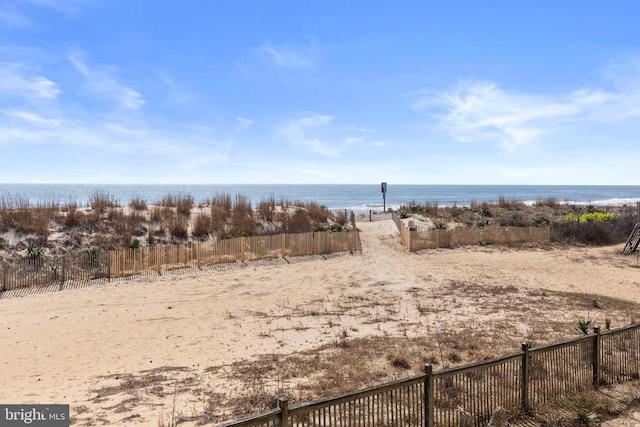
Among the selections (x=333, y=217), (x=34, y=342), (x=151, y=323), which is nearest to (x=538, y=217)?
(x=333, y=217)

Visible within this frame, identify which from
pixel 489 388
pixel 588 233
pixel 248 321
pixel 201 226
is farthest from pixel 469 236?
pixel 489 388

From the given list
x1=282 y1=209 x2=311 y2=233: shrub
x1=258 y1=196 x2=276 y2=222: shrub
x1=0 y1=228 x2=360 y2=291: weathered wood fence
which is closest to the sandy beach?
x1=0 y1=228 x2=360 y2=291: weathered wood fence

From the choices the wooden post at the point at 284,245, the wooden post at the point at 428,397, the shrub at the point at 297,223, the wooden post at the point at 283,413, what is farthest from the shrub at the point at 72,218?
A: the wooden post at the point at 428,397

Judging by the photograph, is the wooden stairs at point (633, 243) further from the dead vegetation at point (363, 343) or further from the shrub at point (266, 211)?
the shrub at point (266, 211)

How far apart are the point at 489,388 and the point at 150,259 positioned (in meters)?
18.2

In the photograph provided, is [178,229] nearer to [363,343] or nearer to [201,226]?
[201,226]

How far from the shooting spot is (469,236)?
3100 centimetres

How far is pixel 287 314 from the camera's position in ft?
47.2

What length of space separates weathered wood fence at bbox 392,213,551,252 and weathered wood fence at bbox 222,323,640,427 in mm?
20387

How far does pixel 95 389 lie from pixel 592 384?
32.0ft

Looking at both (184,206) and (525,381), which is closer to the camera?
(525,381)

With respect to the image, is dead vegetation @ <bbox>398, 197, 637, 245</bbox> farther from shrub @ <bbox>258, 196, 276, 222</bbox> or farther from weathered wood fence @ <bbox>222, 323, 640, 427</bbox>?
weathered wood fence @ <bbox>222, 323, 640, 427</bbox>

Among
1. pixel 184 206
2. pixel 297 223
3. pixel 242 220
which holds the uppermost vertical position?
pixel 184 206

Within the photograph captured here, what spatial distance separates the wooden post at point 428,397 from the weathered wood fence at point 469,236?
22744 millimetres
